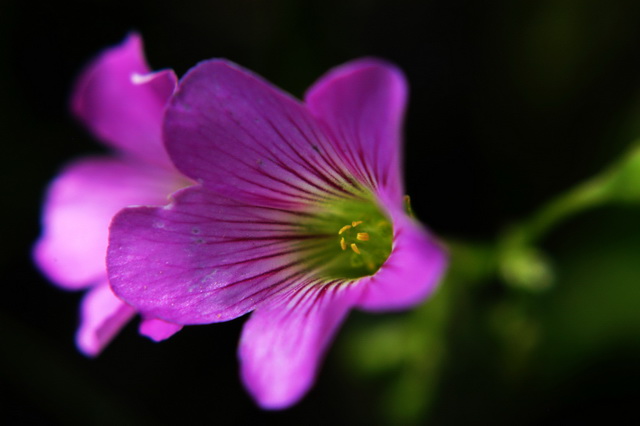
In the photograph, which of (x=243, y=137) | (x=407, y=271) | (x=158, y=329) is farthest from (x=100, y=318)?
(x=407, y=271)

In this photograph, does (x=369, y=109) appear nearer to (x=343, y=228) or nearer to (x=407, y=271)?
(x=407, y=271)

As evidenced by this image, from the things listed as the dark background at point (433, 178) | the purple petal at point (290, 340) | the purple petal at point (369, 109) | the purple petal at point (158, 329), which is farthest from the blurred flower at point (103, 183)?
the dark background at point (433, 178)

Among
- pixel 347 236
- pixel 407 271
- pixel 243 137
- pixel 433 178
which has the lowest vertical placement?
pixel 433 178

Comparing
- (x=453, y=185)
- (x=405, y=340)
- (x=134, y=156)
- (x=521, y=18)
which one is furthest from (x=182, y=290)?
(x=521, y=18)

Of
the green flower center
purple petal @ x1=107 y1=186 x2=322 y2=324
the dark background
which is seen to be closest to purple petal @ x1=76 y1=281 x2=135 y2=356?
purple petal @ x1=107 y1=186 x2=322 y2=324

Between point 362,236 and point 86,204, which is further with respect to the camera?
point 86,204

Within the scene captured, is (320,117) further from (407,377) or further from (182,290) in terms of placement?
(407,377)

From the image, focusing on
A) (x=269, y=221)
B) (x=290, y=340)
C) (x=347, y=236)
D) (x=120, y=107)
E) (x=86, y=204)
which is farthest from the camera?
(x=86, y=204)
